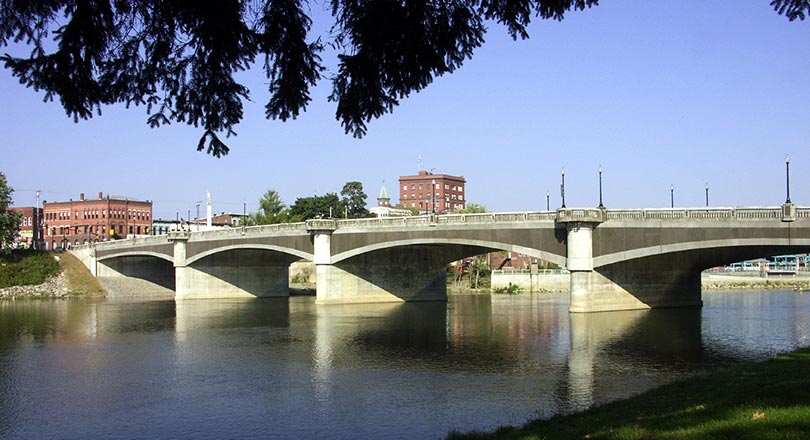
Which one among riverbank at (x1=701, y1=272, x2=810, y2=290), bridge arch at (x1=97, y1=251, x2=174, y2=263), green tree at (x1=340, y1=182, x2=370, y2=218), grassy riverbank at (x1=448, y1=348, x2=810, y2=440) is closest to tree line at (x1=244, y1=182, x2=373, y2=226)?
green tree at (x1=340, y1=182, x2=370, y2=218)

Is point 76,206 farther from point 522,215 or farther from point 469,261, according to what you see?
point 522,215

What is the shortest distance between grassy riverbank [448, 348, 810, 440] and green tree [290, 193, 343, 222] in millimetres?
110587

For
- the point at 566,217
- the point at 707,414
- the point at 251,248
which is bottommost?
the point at 707,414

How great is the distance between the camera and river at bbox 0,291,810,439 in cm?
2517

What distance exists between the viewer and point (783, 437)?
12.1 m

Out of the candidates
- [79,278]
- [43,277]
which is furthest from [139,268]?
[43,277]

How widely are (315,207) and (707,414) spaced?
12009cm

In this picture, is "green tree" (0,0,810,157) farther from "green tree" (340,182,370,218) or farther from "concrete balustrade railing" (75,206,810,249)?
"green tree" (340,182,370,218)

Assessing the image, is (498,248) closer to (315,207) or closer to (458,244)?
(458,244)

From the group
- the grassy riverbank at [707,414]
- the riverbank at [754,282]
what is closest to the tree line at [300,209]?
the riverbank at [754,282]

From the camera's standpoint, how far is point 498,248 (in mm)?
60688

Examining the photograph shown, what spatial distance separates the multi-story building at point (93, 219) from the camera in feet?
493

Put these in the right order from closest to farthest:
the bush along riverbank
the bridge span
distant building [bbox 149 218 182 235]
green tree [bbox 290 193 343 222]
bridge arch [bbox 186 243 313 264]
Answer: the bridge span
bridge arch [bbox 186 243 313 264]
the bush along riverbank
green tree [bbox 290 193 343 222]
distant building [bbox 149 218 182 235]

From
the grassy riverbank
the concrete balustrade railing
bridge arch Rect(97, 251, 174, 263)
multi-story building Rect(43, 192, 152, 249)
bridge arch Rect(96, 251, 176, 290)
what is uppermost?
multi-story building Rect(43, 192, 152, 249)
